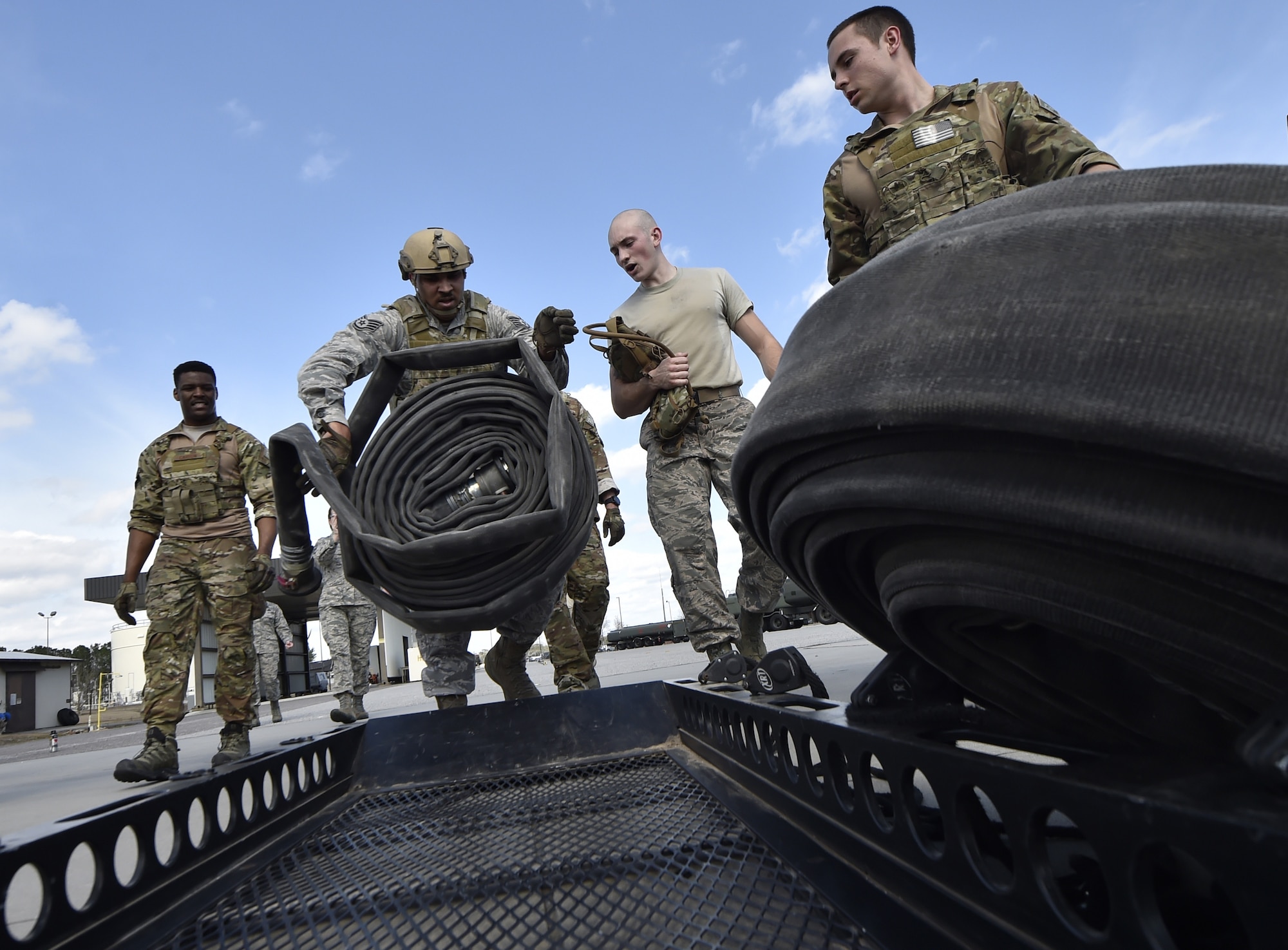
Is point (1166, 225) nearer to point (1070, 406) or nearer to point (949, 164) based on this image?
point (1070, 406)

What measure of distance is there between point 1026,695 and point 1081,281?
1.63 feet

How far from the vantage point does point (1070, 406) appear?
0.44 meters

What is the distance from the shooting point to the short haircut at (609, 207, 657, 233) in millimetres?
3311

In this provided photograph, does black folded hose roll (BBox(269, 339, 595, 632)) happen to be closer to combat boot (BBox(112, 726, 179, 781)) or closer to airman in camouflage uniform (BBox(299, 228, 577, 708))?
airman in camouflage uniform (BBox(299, 228, 577, 708))

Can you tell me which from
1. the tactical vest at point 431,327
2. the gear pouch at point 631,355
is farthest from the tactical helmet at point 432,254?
the gear pouch at point 631,355

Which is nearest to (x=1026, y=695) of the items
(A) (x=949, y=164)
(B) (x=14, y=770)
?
(A) (x=949, y=164)

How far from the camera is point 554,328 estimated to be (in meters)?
2.32

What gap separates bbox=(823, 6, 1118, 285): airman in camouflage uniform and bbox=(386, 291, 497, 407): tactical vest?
1293 millimetres

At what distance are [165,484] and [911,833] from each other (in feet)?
13.1

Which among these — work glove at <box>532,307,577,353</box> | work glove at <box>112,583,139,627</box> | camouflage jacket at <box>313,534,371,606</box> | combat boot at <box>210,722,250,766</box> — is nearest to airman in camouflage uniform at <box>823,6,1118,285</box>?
work glove at <box>532,307,577,353</box>

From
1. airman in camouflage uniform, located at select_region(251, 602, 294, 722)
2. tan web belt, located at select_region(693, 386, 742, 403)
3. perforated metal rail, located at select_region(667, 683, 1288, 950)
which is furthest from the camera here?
airman in camouflage uniform, located at select_region(251, 602, 294, 722)

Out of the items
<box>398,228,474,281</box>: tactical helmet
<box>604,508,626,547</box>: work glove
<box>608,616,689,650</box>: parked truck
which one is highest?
<box>398,228,474,281</box>: tactical helmet

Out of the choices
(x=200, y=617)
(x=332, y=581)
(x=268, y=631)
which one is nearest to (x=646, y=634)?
(x=268, y=631)

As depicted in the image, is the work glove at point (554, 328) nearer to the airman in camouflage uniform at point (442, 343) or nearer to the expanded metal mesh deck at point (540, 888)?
the airman in camouflage uniform at point (442, 343)
